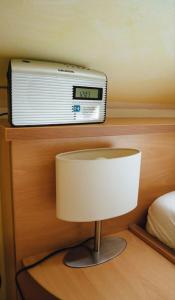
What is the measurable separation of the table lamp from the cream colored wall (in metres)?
0.37

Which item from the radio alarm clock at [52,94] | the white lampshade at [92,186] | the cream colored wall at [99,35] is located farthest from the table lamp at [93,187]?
the cream colored wall at [99,35]

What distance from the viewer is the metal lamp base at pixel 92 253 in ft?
2.59

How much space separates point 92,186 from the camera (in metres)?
0.68

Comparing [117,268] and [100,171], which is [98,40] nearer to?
[100,171]

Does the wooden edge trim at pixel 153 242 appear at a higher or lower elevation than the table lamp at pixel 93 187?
lower

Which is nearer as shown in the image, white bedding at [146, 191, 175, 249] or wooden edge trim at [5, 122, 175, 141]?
wooden edge trim at [5, 122, 175, 141]

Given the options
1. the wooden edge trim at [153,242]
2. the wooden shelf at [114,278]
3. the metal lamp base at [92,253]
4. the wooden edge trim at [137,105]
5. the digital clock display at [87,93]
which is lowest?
the wooden shelf at [114,278]

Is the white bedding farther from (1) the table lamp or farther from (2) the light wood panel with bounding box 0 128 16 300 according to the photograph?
(2) the light wood panel with bounding box 0 128 16 300

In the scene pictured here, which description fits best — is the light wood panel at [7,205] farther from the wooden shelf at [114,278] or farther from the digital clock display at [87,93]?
the digital clock display at [87,93]

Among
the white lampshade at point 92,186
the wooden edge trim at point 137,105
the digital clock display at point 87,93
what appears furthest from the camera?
the wooden edge trim at point 137,105

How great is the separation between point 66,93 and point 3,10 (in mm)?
280

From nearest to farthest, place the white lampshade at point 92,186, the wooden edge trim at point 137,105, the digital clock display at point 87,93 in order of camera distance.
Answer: the white lampshade at point 92,186
the digital clock display at point 87,93
the wooden edge trim at point 137,105

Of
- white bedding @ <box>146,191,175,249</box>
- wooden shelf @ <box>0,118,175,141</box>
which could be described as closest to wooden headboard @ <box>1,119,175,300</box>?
wooden shelf @ <box>0,118,175,141</box>

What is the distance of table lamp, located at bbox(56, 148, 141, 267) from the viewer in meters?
0.67
